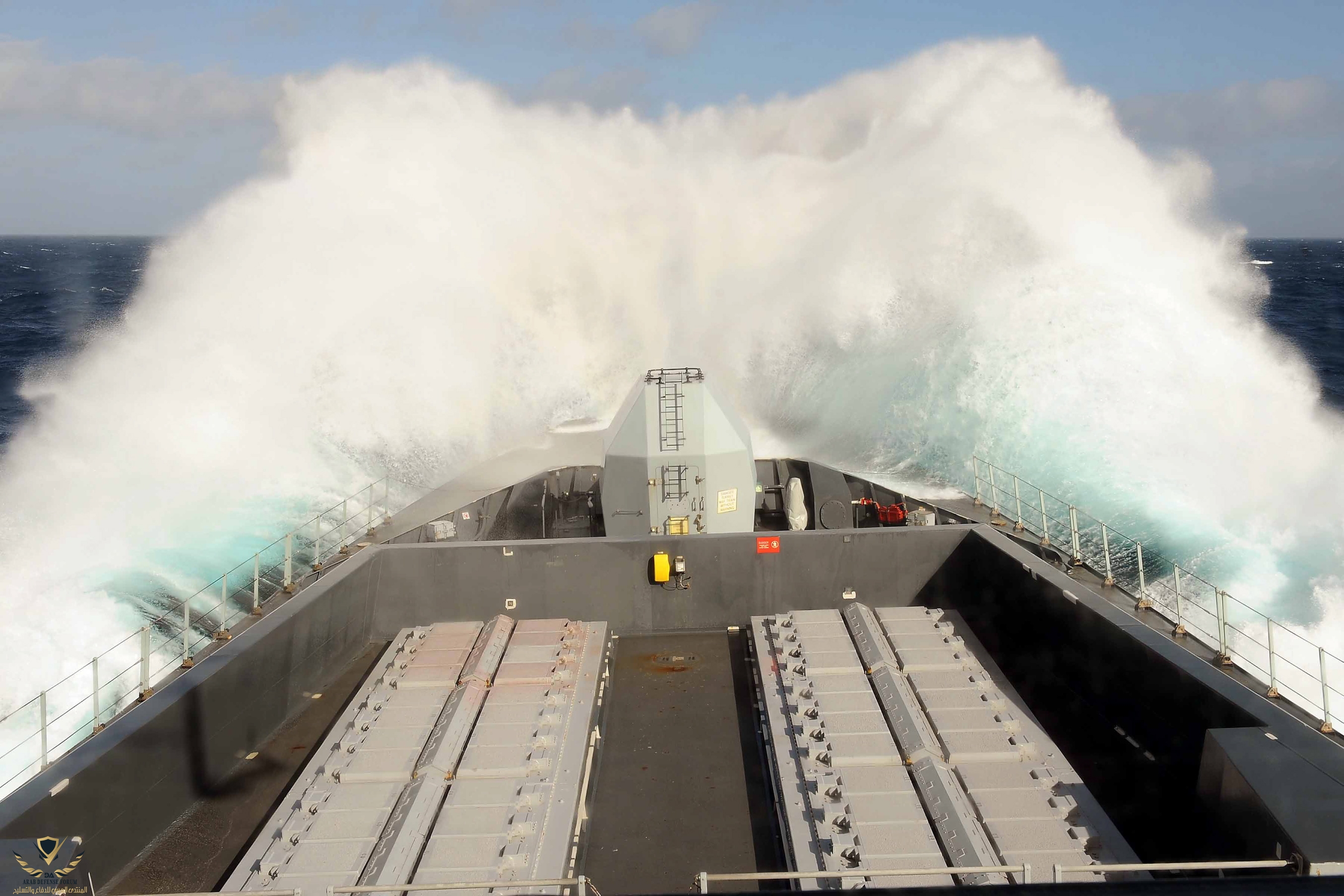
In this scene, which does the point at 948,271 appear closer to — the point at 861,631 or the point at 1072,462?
the point at 1072,462

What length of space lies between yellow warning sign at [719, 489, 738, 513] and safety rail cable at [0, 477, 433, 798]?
12.0 ft

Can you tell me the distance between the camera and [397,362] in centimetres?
2892

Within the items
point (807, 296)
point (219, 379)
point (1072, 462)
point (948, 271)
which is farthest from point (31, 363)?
point (1072, 462)

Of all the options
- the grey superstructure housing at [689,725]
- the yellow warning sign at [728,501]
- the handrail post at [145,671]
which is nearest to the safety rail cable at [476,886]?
the grey superstructure housing at [689,725]

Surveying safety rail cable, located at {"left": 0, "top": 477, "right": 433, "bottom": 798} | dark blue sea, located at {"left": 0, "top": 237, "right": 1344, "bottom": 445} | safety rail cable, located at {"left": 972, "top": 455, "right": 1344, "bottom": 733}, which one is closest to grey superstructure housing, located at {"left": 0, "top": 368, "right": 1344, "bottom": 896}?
safety rail cable, located at {"left": 0, "top": 477, "right": 433, "bottom": 798}

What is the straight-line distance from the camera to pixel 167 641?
11852mm

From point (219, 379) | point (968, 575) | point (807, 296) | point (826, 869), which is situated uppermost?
point (807, 296)

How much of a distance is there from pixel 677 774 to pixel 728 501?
12.5ft

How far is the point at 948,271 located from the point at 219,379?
21593 mm

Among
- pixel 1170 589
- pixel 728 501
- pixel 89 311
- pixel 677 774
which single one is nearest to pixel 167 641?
pixel 728 501

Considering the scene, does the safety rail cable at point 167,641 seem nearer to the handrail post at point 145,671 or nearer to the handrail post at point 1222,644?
the handrail post at point 145,671

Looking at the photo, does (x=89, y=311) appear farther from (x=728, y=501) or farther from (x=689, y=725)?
(x=689, y=725)

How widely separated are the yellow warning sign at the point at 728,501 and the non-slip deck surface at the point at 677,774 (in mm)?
1448

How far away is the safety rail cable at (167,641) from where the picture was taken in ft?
31.4
